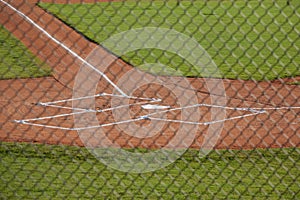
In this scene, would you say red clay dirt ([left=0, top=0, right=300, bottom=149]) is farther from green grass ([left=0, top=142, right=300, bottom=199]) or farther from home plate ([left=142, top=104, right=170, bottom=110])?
home plate ([left=142, top=104, right=170, bottom=110])

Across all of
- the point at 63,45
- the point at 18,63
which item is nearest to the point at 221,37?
the point at 63,45

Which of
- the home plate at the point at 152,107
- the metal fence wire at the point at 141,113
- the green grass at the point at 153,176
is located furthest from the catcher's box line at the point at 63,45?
the green grass at the point at 153,176

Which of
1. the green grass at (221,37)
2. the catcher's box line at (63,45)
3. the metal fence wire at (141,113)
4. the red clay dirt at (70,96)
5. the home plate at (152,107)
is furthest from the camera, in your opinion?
the green grass at (221,37)

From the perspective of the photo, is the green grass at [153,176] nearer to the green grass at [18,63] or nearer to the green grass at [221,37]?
the green grass at [221,37]

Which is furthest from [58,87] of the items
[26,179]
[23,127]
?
[26,179]

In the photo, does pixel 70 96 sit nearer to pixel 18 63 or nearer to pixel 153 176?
pixel 18 63

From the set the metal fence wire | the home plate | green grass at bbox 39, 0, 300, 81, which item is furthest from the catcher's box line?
green grass at bbox 39, 0, 300, 81

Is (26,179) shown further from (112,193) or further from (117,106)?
(117,106)
